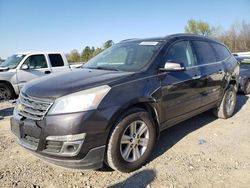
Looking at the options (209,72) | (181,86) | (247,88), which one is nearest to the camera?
(181,86)

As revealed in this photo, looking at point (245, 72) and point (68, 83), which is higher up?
point (68, 83)

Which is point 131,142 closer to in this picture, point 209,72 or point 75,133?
point 75,133

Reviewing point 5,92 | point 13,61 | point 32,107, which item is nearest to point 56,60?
point 13,61

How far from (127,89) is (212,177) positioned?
5.17 feet

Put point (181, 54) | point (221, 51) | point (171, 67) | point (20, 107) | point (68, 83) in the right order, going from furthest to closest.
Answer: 1. point (221, 51)
2. point (181, 54)
3. point (171, 67)
4. point (20, 107)
5. point (68, 83)

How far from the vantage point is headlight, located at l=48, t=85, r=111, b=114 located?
3016 millimetres

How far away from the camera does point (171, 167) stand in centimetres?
371

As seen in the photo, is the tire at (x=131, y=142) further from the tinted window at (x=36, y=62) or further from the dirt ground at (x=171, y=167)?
the tinted window at (x=36, y=62)

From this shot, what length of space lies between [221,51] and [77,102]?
13.5 feet

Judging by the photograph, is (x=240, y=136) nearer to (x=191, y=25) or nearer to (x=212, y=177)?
(x=212, y=177)

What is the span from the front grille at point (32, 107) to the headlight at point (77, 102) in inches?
4.4

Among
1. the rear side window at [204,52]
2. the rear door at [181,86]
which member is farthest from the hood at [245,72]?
the rear door at [181,86]

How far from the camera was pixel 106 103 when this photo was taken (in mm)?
3156

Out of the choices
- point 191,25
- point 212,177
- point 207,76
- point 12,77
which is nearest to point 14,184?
point 212,177
